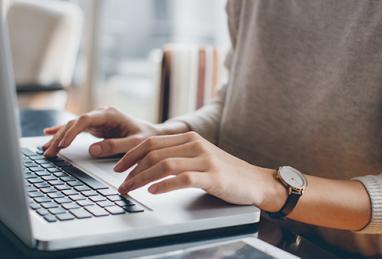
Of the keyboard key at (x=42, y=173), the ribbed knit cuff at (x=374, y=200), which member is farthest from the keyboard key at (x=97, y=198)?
the ribbed knit cuff at (x=374, y=200)

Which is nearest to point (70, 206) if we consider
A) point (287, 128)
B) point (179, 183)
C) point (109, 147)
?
point (179, 183)

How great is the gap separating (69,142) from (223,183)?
0.88ft

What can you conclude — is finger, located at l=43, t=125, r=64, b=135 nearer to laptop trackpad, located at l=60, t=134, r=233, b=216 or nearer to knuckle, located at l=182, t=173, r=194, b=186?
laptop trackpad, located at l=60, t=134, r=233, b=216

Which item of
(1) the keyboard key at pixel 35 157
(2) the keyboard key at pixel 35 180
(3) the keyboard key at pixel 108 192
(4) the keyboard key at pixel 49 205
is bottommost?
(1) the keyboard key at pixel 35 157

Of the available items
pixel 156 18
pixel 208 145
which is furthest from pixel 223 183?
pixel 156 18

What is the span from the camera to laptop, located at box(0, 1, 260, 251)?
19.4 inches

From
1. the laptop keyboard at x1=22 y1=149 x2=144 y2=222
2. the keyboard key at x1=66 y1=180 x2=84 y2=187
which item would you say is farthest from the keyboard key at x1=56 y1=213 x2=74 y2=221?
the keyboard key at x1=66 y1=180 x2=84 y2=187

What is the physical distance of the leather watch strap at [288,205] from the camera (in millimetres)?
708

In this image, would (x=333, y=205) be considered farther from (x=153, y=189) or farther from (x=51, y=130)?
(x=51, y=130)

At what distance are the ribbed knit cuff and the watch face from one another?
0.09 metres

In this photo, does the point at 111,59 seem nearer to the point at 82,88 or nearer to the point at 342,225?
the point at 82,88

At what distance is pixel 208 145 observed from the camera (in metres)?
0.69

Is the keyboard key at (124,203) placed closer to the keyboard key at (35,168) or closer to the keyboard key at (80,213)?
the keyboard key at (80,213)

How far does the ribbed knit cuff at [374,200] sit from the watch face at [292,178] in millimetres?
86
